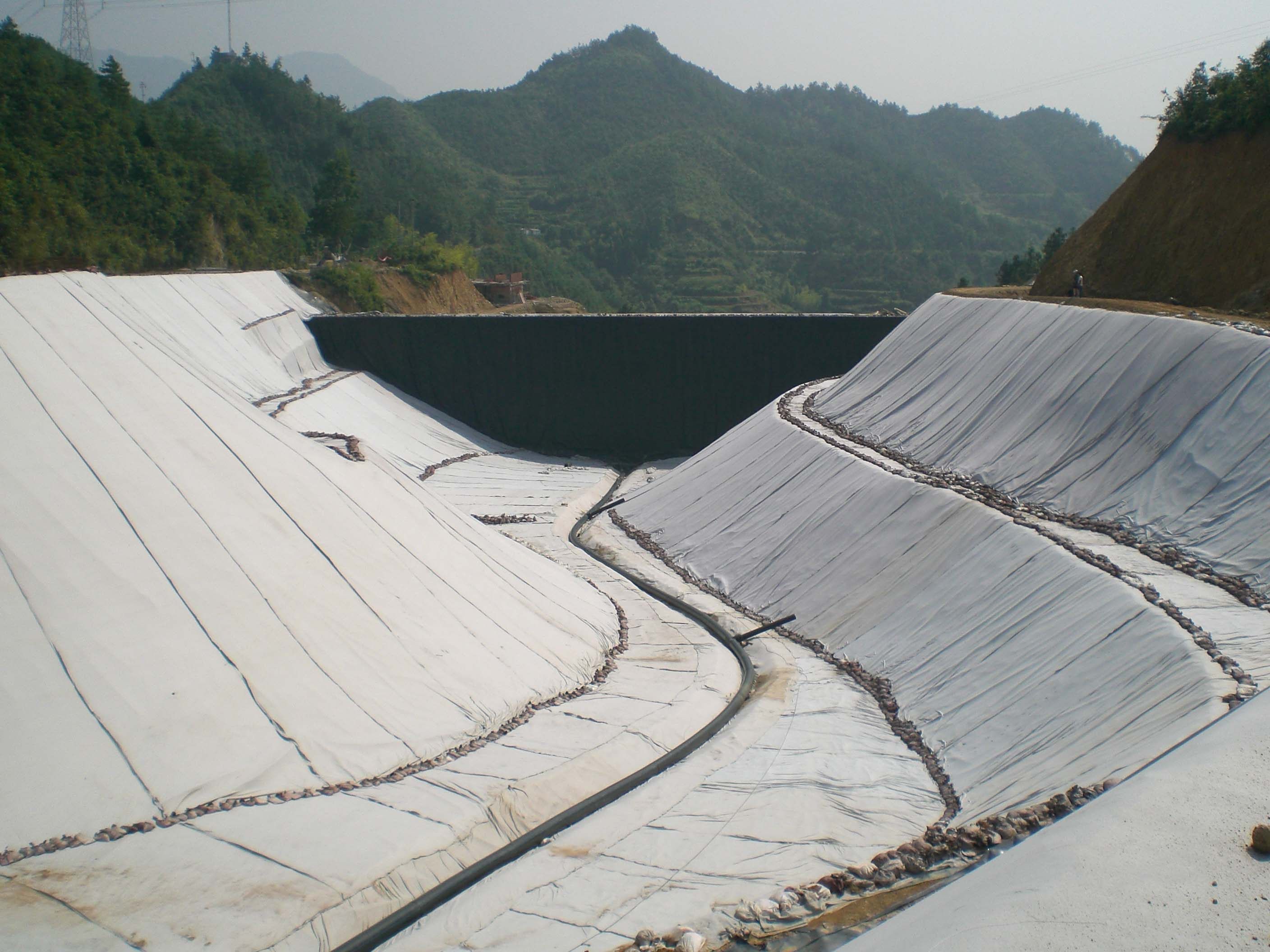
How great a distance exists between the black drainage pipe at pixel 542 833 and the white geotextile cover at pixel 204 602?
4.48ft

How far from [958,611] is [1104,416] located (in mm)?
3348

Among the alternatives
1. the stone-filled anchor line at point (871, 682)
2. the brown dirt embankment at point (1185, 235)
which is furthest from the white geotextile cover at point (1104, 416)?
the brown dirt embankment at point (1185, 235)

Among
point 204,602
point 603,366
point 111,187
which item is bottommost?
point 204,602

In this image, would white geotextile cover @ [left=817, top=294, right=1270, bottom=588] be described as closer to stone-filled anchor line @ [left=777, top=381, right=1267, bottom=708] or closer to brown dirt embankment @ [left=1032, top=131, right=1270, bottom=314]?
stone-filled anchor line @ [left=777, top=381, right=1267, bottom=708]

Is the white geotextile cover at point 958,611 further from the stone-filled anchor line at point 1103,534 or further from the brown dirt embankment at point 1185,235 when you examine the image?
the brown dirt embankment at point 1185,235

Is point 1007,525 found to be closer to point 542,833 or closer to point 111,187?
point 542,833

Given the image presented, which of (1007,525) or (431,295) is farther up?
(431,295)

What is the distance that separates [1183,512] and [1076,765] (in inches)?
159

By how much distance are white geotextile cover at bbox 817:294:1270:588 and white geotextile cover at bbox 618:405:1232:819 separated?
0.97 metres

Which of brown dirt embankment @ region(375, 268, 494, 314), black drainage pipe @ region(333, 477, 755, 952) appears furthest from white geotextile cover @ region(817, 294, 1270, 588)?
brown dirt embankment @ region(375, 268, 494, 314)

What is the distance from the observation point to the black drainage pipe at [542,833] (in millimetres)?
5805

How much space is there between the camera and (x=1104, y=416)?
1145 centimetres

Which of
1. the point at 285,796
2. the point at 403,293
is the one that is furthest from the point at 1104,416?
the point at 403,293

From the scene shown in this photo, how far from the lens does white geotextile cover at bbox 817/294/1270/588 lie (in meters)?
9.13
